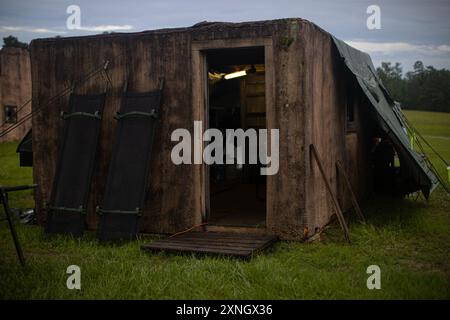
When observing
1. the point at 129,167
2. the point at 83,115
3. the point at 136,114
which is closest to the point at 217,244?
the point at 129,167

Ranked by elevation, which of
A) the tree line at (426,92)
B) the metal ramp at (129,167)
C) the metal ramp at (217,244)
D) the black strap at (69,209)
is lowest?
the metal ramp at (217,244)

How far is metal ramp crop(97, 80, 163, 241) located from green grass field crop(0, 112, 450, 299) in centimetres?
32

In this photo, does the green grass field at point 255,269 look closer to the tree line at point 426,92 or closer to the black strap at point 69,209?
the black strap at point 69,209

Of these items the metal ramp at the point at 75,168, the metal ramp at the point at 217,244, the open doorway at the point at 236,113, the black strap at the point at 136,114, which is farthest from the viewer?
the open doorway at the point at 236,113

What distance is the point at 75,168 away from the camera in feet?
23.8

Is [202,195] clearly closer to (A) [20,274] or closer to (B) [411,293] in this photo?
(A) [20,274]

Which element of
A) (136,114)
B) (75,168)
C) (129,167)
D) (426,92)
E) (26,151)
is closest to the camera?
(129,167)

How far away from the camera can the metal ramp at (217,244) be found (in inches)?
233

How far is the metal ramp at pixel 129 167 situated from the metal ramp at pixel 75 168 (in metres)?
0.38

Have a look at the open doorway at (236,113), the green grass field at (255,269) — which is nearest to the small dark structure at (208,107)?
the green grass field at (255,269)

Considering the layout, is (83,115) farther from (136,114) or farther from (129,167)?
(129,167)

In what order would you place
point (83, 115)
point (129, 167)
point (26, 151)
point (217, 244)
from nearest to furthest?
point (217, 244), point (129, 167), point (83, 115), point (26, 151)

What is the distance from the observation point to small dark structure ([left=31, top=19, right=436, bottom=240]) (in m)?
6.65

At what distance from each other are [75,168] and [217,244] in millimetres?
2483
